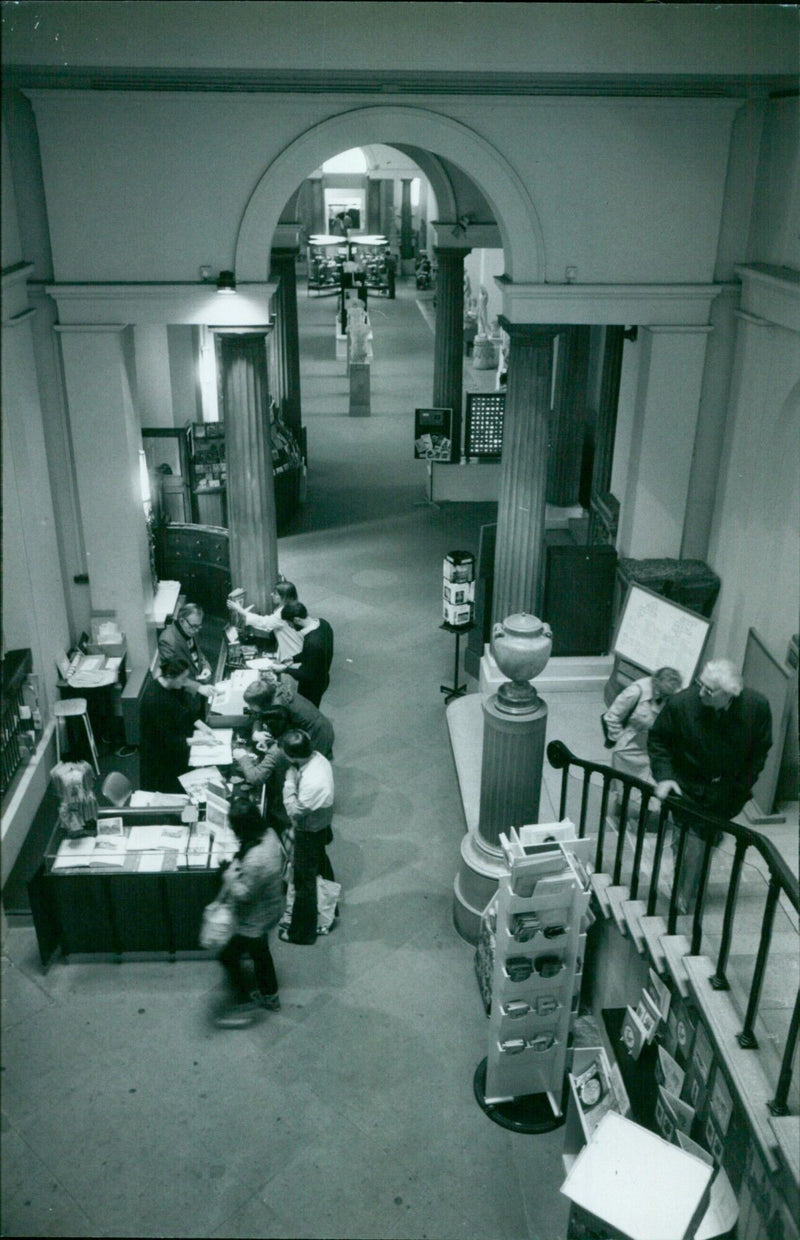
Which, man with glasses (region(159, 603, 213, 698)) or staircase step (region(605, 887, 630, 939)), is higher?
man with glasses (region(159, 603, 213, 698))

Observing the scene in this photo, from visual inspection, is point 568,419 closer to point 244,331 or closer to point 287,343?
point 287,343

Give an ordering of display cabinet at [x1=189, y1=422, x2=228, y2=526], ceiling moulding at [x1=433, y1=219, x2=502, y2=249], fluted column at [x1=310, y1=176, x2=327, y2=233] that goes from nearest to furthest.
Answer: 1. display cabinet at [x1=189, y1=422, x2=228, y2=526]
2. ceiling moulding at [x1=433, y1=219, x2=502, y2=249]
3. fluted column at [x1=310, y1=176, x2=327, y2=233]

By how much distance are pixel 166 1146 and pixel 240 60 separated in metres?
5.94

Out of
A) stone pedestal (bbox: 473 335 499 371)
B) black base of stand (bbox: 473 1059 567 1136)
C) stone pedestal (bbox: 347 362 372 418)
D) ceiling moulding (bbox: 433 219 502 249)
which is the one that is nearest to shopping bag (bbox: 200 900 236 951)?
black base of stand (bbox: 473 1059 567 1136)

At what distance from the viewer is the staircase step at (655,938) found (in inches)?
177

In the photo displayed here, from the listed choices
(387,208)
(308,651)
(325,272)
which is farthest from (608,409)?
(387,208)

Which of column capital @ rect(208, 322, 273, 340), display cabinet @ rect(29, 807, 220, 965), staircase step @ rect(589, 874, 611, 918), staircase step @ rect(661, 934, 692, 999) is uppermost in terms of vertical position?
column capital @ rect(208, 322, 273, 340)

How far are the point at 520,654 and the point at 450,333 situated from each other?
409 inches

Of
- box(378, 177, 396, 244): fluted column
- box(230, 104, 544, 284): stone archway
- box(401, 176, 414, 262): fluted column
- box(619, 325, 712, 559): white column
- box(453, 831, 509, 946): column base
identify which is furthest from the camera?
box(378, 177, 396, 244): fluted column

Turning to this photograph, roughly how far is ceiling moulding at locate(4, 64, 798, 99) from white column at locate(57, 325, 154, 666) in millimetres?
1653

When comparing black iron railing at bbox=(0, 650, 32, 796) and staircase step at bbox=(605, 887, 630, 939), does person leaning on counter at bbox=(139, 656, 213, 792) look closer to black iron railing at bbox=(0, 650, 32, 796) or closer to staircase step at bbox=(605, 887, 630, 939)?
black iron railing at bbox=(0, 650, 32, 796)

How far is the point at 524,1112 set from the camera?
520 centimetres

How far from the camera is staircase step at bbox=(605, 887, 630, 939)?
5.00 metres

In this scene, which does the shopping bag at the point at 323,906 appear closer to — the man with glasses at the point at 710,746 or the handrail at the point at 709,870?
the handrail at the point at 709,870
